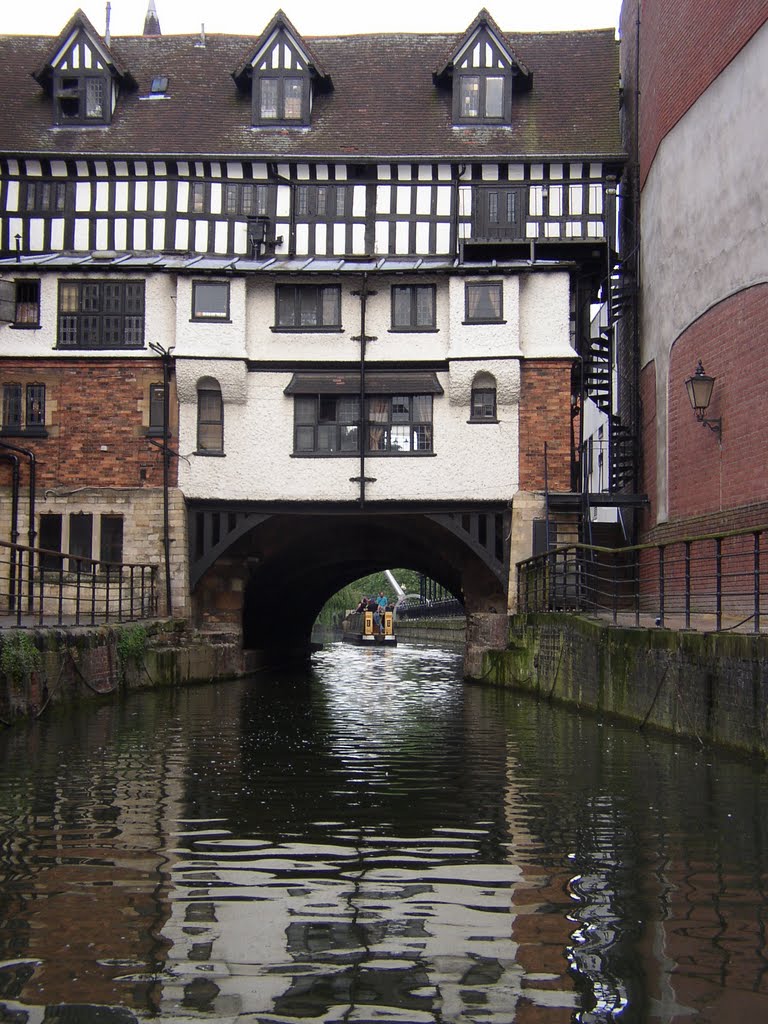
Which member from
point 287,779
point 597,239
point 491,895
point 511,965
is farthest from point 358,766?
point 597,239

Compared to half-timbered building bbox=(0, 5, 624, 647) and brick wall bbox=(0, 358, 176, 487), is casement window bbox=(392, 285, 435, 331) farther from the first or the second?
brick wall bbox=(0, 358, 176, 487)

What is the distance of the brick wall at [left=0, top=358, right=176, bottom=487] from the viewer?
2938 centimetres

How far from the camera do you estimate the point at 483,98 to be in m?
32.0

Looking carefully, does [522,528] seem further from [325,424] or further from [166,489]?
[166,489]

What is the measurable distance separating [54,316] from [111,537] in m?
5.54

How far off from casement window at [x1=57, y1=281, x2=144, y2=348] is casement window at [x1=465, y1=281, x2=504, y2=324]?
7925mm

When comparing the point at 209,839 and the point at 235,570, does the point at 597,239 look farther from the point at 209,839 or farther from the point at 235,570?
the point at 209,839

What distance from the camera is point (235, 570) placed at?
30984mm

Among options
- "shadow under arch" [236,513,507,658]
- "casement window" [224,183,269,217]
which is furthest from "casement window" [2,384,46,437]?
"casement window" [224,183,269,217]

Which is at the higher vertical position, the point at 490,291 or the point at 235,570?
the point at 490,291

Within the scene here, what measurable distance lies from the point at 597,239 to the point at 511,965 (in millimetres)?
26063

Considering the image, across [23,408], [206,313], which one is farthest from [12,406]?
[206,313]

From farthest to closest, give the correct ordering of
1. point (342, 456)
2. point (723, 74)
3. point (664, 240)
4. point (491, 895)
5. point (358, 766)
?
point (342, 456)
point (664, 240)
point (723, 74)
point (358, 766)
point (491, 895)

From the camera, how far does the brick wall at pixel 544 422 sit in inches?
1138
